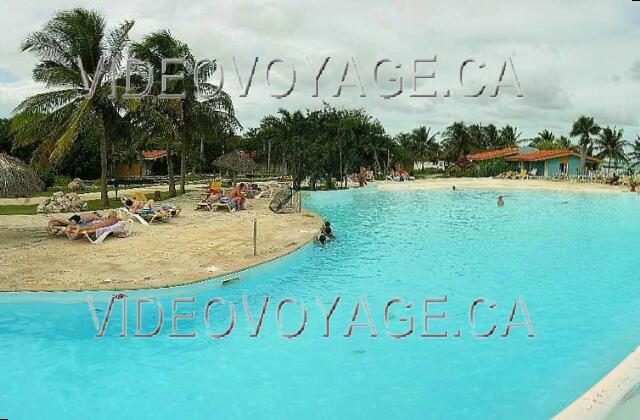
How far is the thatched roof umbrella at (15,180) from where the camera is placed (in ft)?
38.6

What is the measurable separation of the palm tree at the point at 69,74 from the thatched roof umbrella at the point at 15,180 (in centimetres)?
479

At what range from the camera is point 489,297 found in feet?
31.8

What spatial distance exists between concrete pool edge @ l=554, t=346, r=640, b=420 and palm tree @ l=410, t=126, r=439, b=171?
5954 cm

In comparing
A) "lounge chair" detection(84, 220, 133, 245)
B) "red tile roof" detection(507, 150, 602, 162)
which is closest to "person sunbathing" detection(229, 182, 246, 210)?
→ "lounge chair" detection(84, 220, 133, 245)

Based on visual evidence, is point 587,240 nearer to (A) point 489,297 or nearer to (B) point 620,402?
(A) point 489,297

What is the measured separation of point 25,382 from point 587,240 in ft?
49.6

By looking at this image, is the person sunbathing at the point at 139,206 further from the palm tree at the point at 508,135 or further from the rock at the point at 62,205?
the palm tree at the point at 508,135

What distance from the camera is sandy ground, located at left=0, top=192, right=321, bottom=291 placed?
28.9 ft

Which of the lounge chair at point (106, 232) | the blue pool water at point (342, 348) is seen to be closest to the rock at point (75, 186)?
the lounge chair at point (106, 232)

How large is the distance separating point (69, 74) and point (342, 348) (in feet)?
48.6

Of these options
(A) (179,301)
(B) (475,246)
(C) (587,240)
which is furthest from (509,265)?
(A) (179,301)

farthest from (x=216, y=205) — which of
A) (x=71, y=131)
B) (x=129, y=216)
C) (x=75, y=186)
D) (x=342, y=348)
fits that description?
(x=342, y=348)

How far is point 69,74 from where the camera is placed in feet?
57.5

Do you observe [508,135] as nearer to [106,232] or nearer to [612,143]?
[612,143]
